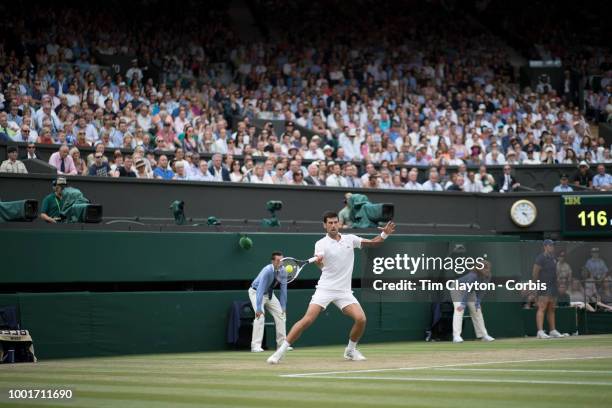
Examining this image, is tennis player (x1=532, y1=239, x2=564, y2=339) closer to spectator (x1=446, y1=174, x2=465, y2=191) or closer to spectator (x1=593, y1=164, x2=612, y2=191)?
spectator (x1=446, y1=174, x2=465, y2=191)

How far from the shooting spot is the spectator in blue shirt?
20.7m

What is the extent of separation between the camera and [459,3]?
136 feet

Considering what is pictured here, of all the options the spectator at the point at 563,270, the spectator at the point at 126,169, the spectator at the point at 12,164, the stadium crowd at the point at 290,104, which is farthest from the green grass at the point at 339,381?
the stadium crowd at the point at 290,104

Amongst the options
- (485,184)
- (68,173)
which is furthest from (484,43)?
(68,173)

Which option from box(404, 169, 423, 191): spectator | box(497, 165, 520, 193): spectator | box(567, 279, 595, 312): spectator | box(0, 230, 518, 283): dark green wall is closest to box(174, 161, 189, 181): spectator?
box(0, 230, 518, 283): dark green wall

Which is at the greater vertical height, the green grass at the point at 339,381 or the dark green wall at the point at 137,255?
the dark green wall at the point at 137,255

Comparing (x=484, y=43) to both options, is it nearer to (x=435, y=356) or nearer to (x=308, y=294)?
(x=308, y=294)

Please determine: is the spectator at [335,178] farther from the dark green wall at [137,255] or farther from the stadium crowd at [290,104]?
the dark green wall at [137,255]

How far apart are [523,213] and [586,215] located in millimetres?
1592

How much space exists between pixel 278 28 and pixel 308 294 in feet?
55.7

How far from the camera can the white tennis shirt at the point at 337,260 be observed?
13.3 metres

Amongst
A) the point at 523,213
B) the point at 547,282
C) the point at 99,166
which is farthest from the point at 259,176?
the point at 523,213

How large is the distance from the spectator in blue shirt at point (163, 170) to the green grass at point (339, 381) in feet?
19.8

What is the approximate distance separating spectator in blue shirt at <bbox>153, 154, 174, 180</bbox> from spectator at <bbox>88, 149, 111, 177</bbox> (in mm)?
1231
